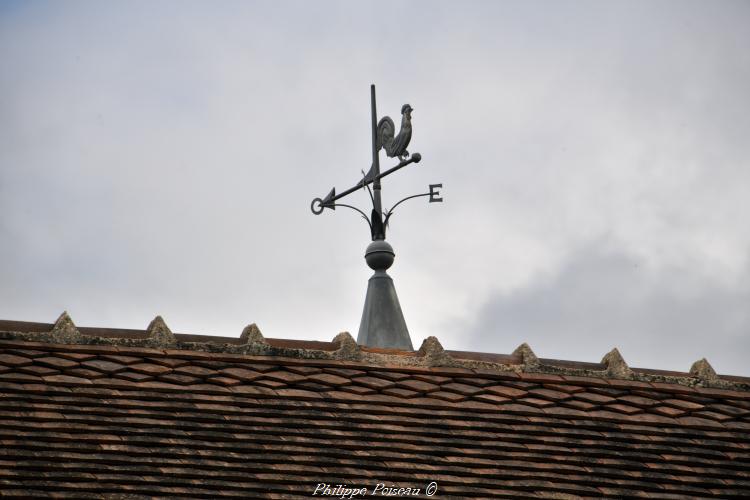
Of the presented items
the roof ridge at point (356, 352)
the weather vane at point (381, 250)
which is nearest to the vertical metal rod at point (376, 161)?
the weather vane at point (381, 250)

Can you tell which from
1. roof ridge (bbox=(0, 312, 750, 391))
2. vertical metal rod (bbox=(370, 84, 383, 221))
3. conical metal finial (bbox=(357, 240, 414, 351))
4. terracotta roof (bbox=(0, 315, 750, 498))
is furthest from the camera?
vertical metal rod (bbox=(370, 84, 383, 221))

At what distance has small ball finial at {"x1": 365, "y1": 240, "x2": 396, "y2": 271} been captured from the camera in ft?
38.2

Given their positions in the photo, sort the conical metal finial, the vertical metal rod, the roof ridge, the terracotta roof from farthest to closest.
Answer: the vertical metal rod < the conical metal finial < the roof ridge < the terracotta roof

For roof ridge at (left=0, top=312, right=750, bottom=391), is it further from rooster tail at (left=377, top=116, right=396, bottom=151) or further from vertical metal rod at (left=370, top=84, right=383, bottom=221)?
rooster tail at (left=377, top=116, right=396, bottom=151)

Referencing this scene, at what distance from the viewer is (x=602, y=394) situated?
9.77 metres

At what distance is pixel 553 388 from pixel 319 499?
8.27ft

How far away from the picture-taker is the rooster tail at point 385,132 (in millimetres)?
12305

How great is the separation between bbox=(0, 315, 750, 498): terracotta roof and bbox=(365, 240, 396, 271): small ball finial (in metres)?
2.00

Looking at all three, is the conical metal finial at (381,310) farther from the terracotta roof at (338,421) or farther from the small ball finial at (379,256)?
the terracotta roof at (338,421)

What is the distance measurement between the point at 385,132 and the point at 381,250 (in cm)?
136

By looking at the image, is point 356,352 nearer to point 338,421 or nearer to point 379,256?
point 338,421

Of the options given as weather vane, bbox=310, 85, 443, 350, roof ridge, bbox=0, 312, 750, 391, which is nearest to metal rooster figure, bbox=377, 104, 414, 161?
weather vane, bbox=310, 85, 443, 350

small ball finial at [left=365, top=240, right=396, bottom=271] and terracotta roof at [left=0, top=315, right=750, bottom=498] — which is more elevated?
small ball finial at [left=365, top=240, right=396, bottom=271]

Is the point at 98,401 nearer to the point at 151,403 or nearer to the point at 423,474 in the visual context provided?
the point at 151,403
